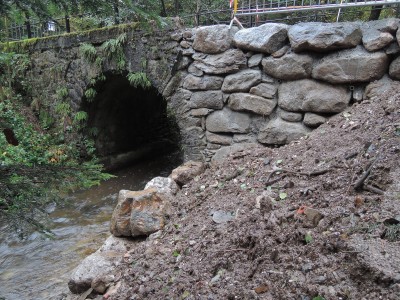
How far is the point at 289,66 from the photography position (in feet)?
14.3

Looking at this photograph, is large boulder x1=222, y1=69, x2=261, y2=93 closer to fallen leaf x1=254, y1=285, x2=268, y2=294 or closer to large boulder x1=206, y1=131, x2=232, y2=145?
large boulder x1=206, y1=131, x2=232, y2=145

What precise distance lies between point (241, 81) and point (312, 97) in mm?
1014

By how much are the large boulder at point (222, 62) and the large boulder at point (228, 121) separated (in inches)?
23.4

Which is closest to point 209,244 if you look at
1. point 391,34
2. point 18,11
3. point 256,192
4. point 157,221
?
point 256,192

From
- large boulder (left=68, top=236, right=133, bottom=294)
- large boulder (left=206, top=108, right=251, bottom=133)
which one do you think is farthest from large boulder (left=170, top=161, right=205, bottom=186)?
large boulder (left=68, top=236, right=133, bottom=294)

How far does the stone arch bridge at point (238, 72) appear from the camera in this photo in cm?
401

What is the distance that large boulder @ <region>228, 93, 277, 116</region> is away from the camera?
15.3 feet

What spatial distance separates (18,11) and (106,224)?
143 inches

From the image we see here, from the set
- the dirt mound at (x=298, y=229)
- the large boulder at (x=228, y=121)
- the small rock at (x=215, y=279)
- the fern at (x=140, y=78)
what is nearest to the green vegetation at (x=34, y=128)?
the fern at (x=140, y=78)

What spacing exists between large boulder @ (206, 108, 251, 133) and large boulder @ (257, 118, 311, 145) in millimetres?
303

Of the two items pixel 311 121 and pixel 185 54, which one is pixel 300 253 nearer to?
pixel 311 121

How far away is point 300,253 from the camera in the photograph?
2115 mm

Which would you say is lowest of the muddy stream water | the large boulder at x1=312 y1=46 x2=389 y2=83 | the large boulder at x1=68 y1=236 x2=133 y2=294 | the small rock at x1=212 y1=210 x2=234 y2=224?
the muddy stream water

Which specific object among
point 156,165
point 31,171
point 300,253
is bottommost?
point 156,165
